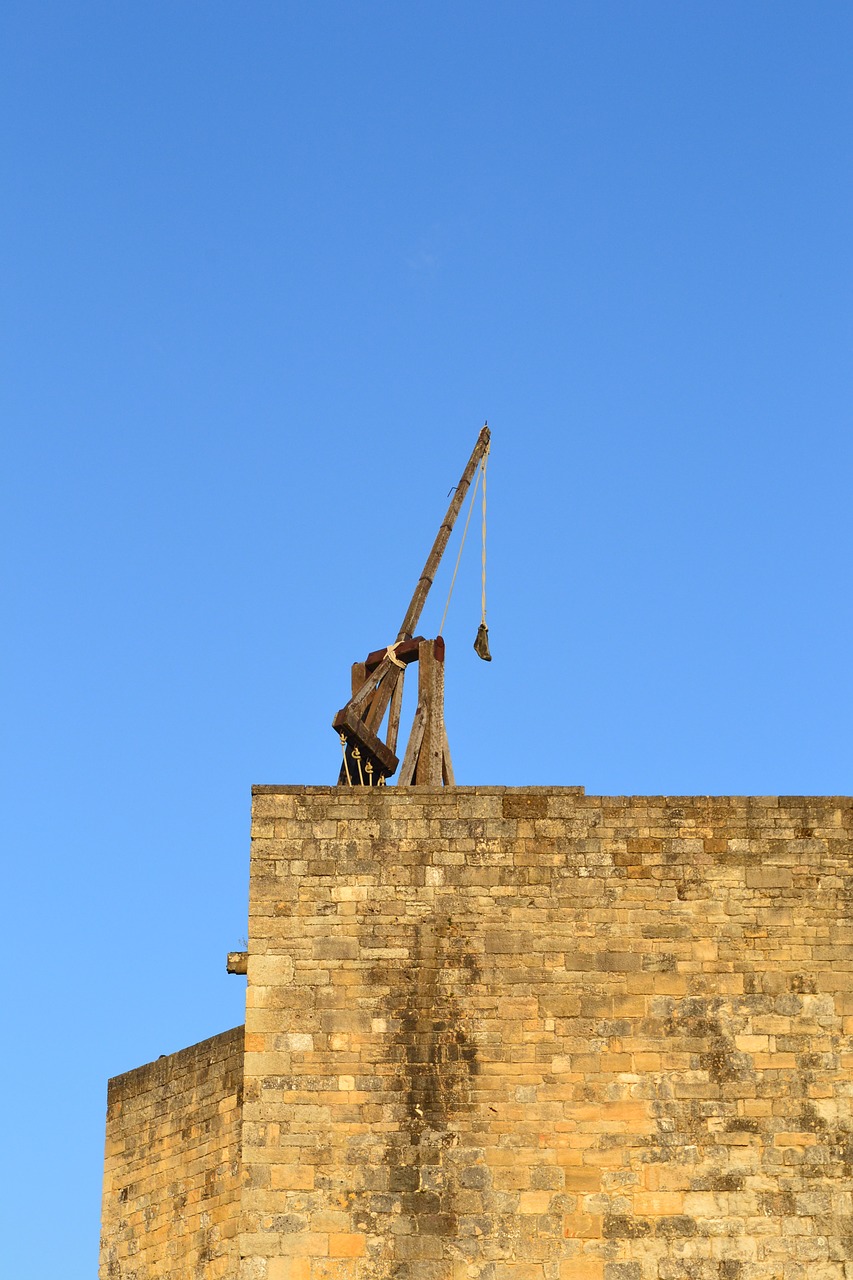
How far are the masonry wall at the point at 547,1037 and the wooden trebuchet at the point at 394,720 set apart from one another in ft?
6.71

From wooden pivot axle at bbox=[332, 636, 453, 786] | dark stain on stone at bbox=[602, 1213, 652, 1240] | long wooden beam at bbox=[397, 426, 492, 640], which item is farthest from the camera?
long wooden beam at bbox=[397, 426, 492, 640]

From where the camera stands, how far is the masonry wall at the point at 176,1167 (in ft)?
50.6

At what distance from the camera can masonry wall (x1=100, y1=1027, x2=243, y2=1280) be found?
15.4m

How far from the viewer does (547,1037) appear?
13516mm

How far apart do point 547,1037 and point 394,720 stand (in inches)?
187

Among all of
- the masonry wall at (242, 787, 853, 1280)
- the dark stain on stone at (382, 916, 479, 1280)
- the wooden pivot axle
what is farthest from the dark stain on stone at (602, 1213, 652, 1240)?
the wooden pivot axle

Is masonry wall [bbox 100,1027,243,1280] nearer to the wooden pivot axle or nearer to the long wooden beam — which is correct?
the wooden pivot axle

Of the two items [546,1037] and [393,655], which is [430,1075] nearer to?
[546,1037]

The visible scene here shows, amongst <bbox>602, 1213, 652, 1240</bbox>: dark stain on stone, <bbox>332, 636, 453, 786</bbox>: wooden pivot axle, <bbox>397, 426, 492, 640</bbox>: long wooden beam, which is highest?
<bbox>397, 426, 492, 640</bbox>: long wooden beam

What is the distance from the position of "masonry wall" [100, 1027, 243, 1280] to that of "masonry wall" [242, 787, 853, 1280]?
7.08 feet

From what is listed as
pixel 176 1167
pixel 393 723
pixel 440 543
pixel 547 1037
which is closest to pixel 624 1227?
pixel 547 1037

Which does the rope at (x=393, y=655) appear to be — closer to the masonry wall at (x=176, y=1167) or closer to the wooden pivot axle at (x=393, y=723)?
the wooden pivot axle at (x=393, y=723)

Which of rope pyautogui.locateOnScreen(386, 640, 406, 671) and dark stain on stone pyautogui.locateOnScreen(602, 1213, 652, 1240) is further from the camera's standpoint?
rope pyautogui.locateOnScreen(386, 640, 406, 671)

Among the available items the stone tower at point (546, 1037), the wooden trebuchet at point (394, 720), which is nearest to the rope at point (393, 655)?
the wooden trebuchet at point (394, 720)
